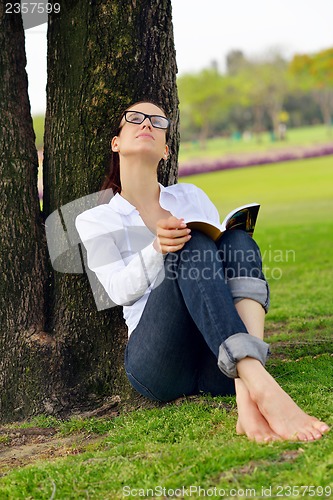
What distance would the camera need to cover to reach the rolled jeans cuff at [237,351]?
2.73 meters

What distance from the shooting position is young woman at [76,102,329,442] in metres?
2.75

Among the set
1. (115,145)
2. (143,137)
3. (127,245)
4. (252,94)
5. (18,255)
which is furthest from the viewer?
(252,94)

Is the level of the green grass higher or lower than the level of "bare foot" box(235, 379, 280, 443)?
higher

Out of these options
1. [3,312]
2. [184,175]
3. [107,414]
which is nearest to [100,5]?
[3,312]

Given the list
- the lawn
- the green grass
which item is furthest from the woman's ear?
the green grass

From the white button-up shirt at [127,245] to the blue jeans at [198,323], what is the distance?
9cm

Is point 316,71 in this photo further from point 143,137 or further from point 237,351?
point 237,351

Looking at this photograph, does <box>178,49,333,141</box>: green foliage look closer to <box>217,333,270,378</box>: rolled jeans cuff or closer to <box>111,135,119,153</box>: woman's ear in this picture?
<box>111,135,119,153</box>: woman's ear

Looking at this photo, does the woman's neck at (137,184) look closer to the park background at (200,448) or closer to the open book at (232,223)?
the open book at (232,223)

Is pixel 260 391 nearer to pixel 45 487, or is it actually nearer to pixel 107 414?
pixel 45 487

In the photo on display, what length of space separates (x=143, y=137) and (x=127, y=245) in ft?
1.75

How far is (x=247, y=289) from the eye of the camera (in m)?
3.01

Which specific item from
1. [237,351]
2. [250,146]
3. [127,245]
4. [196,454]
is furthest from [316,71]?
[196,454]

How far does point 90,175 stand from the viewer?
3.67 meters
